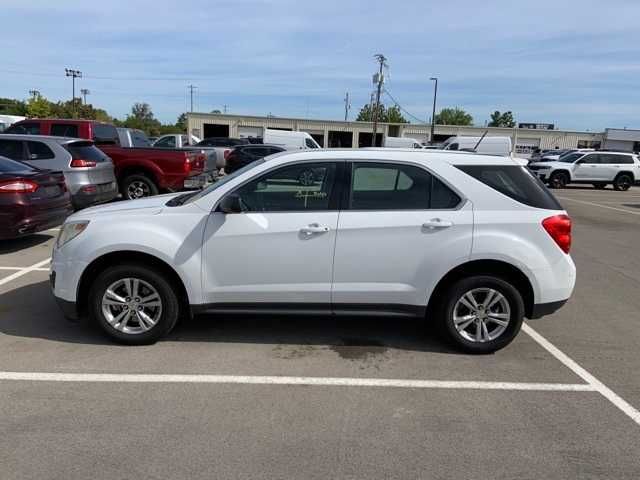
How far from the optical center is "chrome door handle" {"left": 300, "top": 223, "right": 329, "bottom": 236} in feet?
14.0

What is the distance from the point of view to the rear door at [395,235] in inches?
168

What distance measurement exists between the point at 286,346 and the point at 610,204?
17.6 metres

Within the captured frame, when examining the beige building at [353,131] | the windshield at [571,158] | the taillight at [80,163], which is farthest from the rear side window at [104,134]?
the beige building at [353,131]

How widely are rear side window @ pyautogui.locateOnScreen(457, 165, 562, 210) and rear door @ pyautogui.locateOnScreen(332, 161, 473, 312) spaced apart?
0.28 meters

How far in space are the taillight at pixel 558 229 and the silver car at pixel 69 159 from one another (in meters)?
8.20

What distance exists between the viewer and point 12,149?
989 centimetres

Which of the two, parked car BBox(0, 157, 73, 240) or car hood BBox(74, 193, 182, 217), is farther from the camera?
parked car BBox(0, 157, 73, 240)

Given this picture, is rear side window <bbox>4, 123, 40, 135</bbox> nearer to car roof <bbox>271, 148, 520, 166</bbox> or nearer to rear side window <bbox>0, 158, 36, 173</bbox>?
rear side window <bbox>0, 158, 36, 173</bbox>

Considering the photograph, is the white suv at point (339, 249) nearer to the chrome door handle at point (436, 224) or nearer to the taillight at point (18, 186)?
the chrome door handle at point (436, 224)

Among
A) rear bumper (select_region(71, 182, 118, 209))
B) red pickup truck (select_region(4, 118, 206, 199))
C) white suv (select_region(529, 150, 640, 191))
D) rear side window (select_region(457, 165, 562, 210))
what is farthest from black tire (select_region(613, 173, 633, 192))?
rear side window (select_region(457, 165, 562, 210))

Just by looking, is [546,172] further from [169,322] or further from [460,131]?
[460,131]

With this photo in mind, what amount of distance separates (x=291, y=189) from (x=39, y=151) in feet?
24.4

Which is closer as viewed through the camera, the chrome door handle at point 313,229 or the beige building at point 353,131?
the chrome door handle at point 313,229

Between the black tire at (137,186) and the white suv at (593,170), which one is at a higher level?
the white suv at (593,170)
